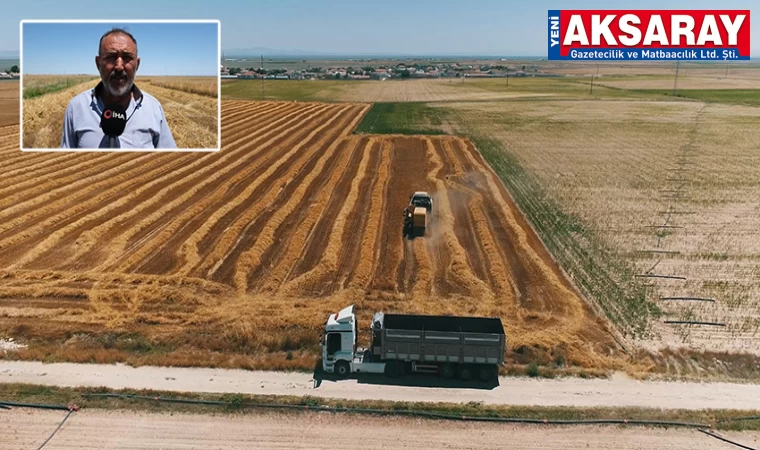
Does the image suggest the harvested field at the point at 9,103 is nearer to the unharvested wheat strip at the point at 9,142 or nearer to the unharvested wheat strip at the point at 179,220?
the unharvested wheat strip at the point at 9,142

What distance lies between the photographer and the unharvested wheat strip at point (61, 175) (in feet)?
117

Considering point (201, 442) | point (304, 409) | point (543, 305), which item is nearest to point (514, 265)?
point (543, 305)

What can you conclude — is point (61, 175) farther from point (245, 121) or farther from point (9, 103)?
point (9, 103)

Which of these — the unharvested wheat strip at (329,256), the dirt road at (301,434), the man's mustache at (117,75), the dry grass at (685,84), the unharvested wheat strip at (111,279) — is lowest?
the dirt road at (301,434)

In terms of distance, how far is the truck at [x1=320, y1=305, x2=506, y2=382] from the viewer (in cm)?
1747

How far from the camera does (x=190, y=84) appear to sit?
1374cm

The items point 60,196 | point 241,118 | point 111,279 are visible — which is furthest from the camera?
point 241,118

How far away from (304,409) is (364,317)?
569 cm

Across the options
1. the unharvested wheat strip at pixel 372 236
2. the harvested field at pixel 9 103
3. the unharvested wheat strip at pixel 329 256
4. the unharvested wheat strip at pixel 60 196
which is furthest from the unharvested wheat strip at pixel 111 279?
the harvested field at pixel 9 103

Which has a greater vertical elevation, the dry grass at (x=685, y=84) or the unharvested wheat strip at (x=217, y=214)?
the dry grass at (x=685, y=84)

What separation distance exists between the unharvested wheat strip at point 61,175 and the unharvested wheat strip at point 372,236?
2146 centimetres

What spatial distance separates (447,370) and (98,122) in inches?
497

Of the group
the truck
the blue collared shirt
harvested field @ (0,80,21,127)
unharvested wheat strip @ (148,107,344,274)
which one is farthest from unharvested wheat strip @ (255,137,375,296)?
harvested field @ (0,80,21,127)

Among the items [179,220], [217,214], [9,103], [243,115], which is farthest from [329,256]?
[9,103]
